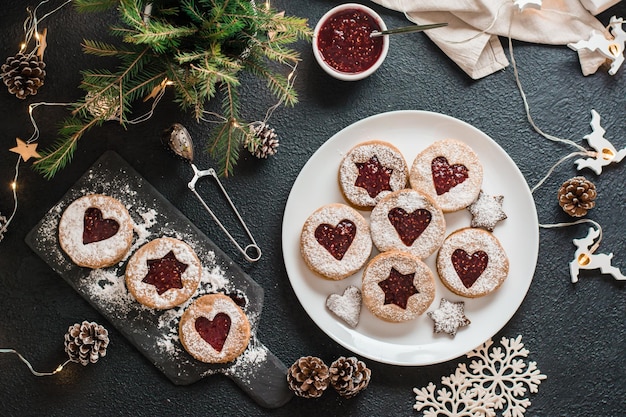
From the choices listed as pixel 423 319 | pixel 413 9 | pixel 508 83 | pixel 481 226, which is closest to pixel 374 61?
pixel 413 9

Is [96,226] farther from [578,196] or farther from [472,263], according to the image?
[578,196]

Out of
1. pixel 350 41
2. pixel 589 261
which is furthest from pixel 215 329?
pixel 589 261

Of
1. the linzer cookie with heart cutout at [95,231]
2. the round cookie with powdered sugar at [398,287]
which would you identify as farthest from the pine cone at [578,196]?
the linzer cookie with heart cutout at [95,231]

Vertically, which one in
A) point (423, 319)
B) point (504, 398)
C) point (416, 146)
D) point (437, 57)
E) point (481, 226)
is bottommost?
point (504, 398)

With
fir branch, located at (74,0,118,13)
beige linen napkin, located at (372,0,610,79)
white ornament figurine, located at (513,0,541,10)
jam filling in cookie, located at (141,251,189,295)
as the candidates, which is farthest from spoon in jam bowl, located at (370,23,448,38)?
jam filling in cookie, located at (141,251,189,295)

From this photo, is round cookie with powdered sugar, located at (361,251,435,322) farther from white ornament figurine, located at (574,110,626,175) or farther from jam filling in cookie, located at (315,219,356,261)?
white ornament figurine, located at (574,110,626,175)

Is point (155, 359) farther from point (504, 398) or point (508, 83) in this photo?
point (508, 83)
